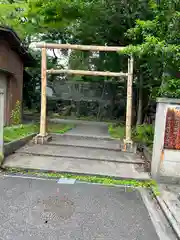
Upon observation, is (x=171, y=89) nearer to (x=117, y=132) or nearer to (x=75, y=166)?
(x=75, y=166)

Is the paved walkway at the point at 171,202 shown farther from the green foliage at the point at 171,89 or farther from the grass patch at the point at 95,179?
the green foliage at the point at 171,89

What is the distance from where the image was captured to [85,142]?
7.36 metres

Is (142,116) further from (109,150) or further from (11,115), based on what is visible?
(11,115)

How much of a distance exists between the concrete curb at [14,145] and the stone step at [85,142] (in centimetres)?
73

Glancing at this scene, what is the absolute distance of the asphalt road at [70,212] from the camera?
265cm

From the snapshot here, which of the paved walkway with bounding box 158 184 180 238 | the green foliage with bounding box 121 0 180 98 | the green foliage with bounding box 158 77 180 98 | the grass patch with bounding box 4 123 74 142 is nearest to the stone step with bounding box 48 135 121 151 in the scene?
the grass patch with bounding box 4 123 74 142

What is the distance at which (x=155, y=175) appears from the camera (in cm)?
448

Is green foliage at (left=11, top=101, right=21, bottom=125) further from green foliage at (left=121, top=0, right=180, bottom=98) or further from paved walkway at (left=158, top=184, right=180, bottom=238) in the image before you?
paved walkway at (left=158, top=184, right=180, bottom=238)

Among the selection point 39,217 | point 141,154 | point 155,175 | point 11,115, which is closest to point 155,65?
point 141,154

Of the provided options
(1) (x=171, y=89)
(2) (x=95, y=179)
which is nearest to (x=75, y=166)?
(2) (x=95, y=179)

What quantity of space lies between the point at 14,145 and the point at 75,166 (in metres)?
1.90

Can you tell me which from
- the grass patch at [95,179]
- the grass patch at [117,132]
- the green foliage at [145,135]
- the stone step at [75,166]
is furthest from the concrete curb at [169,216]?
the grass patch at [117,132]

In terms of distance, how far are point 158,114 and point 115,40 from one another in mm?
6811

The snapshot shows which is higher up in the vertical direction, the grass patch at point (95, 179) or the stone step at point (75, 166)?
the stone step at point (75, 166)
